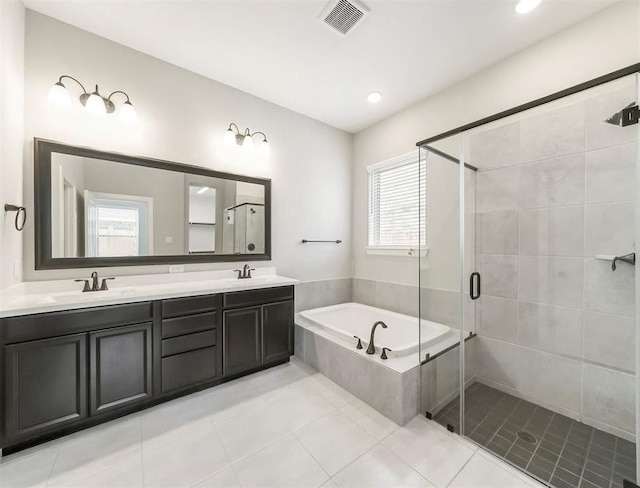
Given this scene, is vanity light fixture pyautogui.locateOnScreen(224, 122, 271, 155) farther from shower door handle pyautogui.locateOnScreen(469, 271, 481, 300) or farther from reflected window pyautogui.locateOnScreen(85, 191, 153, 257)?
shower door handle pyautogui.locateOnScreen(469, 271, 481, 300)

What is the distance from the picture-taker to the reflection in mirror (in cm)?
194

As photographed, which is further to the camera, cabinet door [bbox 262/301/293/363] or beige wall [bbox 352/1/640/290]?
cabinet door [bbox 262/301/293/363]

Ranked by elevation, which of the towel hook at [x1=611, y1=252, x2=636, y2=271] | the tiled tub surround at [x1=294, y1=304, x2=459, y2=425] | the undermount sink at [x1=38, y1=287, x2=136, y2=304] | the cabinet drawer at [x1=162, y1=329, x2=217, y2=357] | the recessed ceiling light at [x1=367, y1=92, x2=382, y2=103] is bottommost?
the tiled tub surround at [x1=294, y1=304, x2=459, y2=425]

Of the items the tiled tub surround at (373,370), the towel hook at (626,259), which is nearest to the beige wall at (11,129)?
the tiled tub surround at (373,370)

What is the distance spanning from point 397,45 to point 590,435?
3072 mm

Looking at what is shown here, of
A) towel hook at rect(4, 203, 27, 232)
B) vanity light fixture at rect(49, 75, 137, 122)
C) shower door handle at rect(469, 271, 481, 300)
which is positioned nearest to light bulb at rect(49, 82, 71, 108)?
vanity light fixture at rect(49, 75, 137, 122)

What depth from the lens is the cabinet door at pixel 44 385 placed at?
143 centimetres

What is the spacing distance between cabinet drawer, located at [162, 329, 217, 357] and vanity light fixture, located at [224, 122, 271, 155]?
1851 mm

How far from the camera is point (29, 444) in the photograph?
5.05 ft

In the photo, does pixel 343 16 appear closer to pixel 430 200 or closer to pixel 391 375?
pixel 430 200

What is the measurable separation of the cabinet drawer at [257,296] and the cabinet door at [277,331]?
7 centimetres

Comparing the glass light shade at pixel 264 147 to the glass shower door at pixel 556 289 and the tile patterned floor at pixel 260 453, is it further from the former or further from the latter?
the tile patterned floor at pixel 260 453

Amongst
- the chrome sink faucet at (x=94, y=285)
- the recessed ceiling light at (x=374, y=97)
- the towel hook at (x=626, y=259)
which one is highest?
the recessed ceiling light at (x=374, y=97)

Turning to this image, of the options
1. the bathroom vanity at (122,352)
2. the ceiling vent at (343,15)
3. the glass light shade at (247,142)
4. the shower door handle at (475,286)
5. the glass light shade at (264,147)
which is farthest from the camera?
the glass light shade at (264,147)
